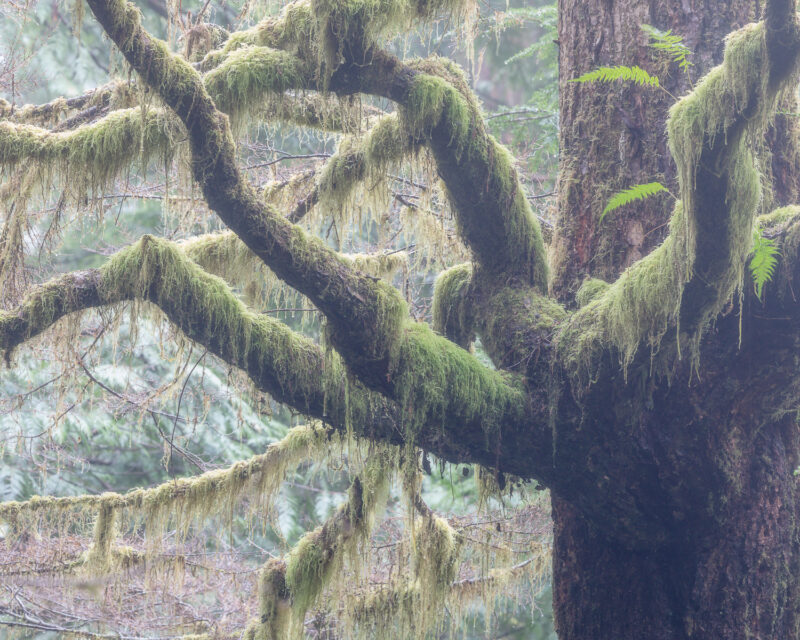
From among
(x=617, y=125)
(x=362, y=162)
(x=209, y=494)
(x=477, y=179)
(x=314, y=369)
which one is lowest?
(x=209, y=494)

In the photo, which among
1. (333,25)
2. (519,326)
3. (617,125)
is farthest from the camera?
(617,125)

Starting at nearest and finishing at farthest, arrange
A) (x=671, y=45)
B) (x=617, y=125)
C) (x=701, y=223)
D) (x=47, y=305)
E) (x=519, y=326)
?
(x=701, y=223) → (x=671, y=45) → (x=47, y=305) → (x=519, y=326) → (x=617, y=125)

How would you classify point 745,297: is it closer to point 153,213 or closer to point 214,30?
point 214,30

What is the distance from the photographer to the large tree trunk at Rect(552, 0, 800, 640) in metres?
3.11

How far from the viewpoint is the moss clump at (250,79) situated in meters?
3.18

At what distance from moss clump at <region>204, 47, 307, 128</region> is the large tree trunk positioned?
5.30 ft

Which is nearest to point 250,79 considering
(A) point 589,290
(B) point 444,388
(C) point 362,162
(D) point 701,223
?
(C) point 362,162

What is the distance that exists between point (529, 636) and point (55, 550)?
5228 millimetres

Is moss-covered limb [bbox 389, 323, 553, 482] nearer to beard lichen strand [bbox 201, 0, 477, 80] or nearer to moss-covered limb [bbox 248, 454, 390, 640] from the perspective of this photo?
moss-covered limb [bbox 248, 454, 390, 640]

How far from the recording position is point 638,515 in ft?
10.5

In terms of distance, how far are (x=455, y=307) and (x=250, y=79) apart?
1433 mm

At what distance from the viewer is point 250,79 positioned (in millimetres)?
3172

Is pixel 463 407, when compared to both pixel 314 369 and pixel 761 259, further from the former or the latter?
pixel 761 259

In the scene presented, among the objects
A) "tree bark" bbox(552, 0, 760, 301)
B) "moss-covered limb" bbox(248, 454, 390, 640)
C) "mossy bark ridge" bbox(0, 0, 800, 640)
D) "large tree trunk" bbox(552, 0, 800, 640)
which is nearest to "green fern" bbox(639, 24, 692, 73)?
"tree bark" bbox(552, 0, 760, 301)
